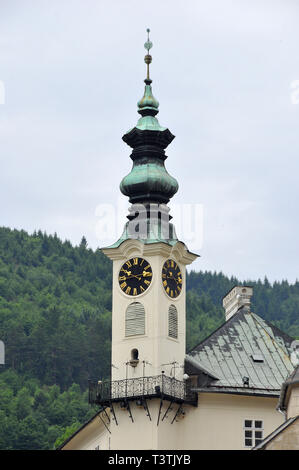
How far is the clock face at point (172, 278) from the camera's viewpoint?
225 feet

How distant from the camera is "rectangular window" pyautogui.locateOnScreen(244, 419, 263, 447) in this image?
66.8m

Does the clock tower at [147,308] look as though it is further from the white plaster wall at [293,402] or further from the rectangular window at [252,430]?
the white plaster wall at [293,402]

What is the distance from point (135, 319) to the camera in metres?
68.0

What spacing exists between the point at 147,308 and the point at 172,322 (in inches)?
68.3

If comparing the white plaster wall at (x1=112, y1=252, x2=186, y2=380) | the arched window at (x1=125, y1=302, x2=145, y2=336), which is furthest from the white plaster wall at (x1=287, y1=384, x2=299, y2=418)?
the arched window at (x1=125, y1=302, x2=145, y2=336)

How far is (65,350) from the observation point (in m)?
188

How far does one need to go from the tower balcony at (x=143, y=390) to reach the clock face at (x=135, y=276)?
194 inches

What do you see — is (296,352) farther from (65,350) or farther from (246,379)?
(65,350)

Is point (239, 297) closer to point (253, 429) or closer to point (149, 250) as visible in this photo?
point (149, 250)

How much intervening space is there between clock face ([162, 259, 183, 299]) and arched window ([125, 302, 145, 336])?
5.78 feet

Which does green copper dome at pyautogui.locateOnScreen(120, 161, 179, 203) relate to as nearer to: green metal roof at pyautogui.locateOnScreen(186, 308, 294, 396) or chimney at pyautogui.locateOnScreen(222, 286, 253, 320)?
chimney at pyautogui.locateOnScreen(222, 286, 253, 320)

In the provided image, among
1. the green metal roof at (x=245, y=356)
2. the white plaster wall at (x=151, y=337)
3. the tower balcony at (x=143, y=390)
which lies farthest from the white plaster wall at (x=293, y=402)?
the white plaster wall at (x=151, y=337)

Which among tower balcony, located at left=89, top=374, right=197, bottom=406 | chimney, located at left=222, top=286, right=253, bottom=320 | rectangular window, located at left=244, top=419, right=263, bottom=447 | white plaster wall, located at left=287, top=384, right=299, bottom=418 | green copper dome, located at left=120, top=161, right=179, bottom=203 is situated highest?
green copper dome, located at left=120, top=161, right=179, bottom=203
